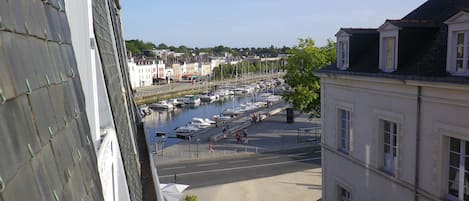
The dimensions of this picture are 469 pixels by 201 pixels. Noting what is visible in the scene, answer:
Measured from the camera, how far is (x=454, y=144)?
9.61 m

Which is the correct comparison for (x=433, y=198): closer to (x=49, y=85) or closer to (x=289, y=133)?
(x=49, y=85)

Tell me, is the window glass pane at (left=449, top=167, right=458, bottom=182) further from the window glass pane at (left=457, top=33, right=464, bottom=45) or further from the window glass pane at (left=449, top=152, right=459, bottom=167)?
the window glass pane at (left=457, top=33, right=464, bottom=45)

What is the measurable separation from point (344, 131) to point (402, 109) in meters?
3.61

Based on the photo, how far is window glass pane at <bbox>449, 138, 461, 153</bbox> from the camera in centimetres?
948

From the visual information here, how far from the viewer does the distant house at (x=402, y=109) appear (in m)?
9.47

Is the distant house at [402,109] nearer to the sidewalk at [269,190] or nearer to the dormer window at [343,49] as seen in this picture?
the dormer window at [343,49]

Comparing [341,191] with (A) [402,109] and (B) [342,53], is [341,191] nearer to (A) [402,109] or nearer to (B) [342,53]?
(B) [342,53]

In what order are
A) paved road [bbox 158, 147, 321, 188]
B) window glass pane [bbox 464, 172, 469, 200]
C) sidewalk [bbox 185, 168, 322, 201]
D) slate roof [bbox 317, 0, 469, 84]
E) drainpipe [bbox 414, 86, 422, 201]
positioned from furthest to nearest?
paved road [bbox 158, 147, 321, 188] < sidewalk [bbox 185, 168, 322, 201] < drainpipe [bbox 414, 86, 422, 201] < slate roof [bbox 317, 0, 469, 84] < window glass pane [bbox 464, 172, 469, 200]

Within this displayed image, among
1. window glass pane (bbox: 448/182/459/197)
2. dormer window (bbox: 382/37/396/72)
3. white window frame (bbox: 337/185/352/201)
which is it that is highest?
dormer window (bbox: 382/37/396/72)

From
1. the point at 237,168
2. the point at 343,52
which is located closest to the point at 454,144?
→ the point at 343,52

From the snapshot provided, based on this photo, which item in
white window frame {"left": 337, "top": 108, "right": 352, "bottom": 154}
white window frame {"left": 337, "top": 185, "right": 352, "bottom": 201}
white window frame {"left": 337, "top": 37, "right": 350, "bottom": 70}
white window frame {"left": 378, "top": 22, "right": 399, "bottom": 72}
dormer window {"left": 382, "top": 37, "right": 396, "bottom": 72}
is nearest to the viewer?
white window frame {"left": 378, "top": 22, "right": 399, "bottom": 72}

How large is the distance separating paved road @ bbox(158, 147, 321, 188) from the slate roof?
11225 millimetres

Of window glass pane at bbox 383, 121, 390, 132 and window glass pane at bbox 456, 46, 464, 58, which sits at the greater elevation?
window glass pane at bbox 456, 46, 464, 58

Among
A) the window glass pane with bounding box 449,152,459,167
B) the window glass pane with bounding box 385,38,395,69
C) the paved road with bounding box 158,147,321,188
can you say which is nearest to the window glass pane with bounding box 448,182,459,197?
the window glass pane with bounding box 449,152,459,167
